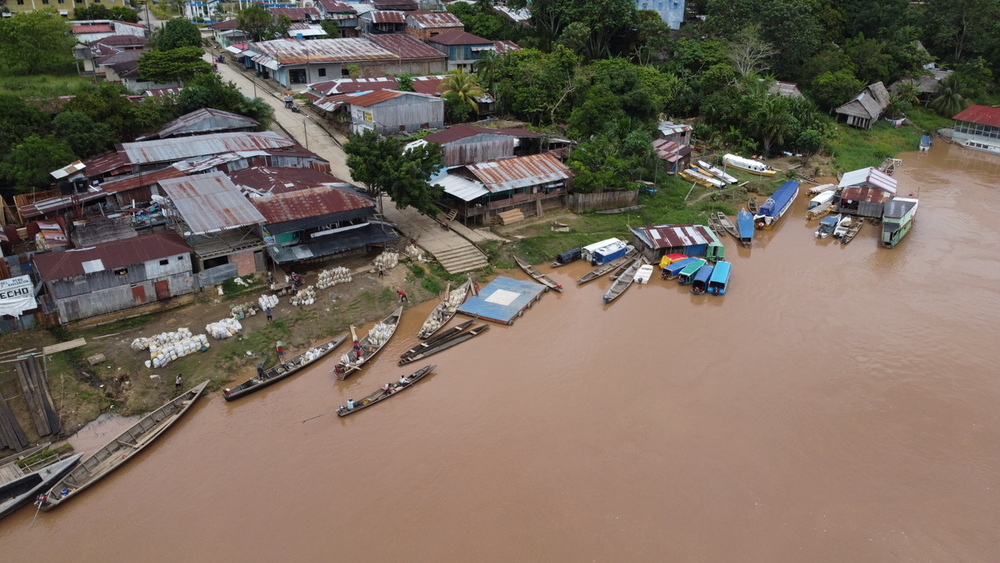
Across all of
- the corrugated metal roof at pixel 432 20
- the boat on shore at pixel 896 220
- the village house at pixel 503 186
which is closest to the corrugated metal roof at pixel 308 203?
the village house at pixel 503 186

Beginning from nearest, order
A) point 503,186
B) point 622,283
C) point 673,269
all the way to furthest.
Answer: point 622,283 < point 673,269 < point 503,186

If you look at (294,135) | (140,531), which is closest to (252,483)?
(140,531)

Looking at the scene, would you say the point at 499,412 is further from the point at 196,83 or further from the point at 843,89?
the point at 843,89

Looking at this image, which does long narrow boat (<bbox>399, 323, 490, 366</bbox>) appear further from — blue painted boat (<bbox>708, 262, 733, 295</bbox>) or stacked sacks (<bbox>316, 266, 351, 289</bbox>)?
blue painted boat (<bbox>708, 262, 733, 295</bbox>)

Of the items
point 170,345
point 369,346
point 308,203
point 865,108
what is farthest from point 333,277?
point 865,108

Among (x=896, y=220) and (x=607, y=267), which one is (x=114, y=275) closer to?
(x=607, y=267)

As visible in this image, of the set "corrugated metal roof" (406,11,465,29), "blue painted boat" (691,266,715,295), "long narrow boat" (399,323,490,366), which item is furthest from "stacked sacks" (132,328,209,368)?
"corrugated metal roof" (406,11,465,29)
